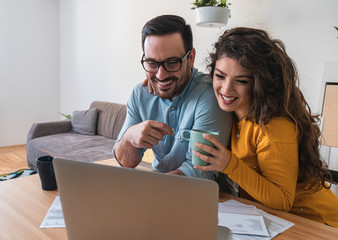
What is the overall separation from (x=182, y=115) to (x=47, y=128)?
Result: 9.44 ft

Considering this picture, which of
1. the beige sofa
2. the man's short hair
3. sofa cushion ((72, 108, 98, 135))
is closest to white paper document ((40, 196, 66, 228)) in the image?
the man's short hair

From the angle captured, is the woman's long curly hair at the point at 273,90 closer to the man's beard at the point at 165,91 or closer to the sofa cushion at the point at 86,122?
the man's beard at the point at 165,91

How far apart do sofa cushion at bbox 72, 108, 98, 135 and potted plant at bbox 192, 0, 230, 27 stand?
2015 mm

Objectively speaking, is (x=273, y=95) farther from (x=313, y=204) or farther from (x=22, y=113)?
(x=22, y=113)

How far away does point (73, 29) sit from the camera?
462cm

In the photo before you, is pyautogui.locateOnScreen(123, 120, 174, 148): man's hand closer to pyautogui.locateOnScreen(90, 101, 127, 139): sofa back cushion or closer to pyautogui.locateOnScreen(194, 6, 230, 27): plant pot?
pyautogui.locateOnScreen(194, 6, 230, 27): plant pot

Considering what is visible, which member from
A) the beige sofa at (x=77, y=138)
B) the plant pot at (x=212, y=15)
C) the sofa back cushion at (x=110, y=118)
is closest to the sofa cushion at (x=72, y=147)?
the beige sofa at (x=77, y=138)

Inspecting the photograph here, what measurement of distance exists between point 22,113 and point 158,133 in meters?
4.33

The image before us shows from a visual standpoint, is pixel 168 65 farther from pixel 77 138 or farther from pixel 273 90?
pixel 77 138

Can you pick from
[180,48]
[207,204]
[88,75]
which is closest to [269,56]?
[180,48]

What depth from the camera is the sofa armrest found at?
3.52 m

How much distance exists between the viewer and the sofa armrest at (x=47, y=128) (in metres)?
3.52

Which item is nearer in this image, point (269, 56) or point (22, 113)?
point (269, 56)

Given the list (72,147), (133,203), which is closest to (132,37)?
(72,147)
